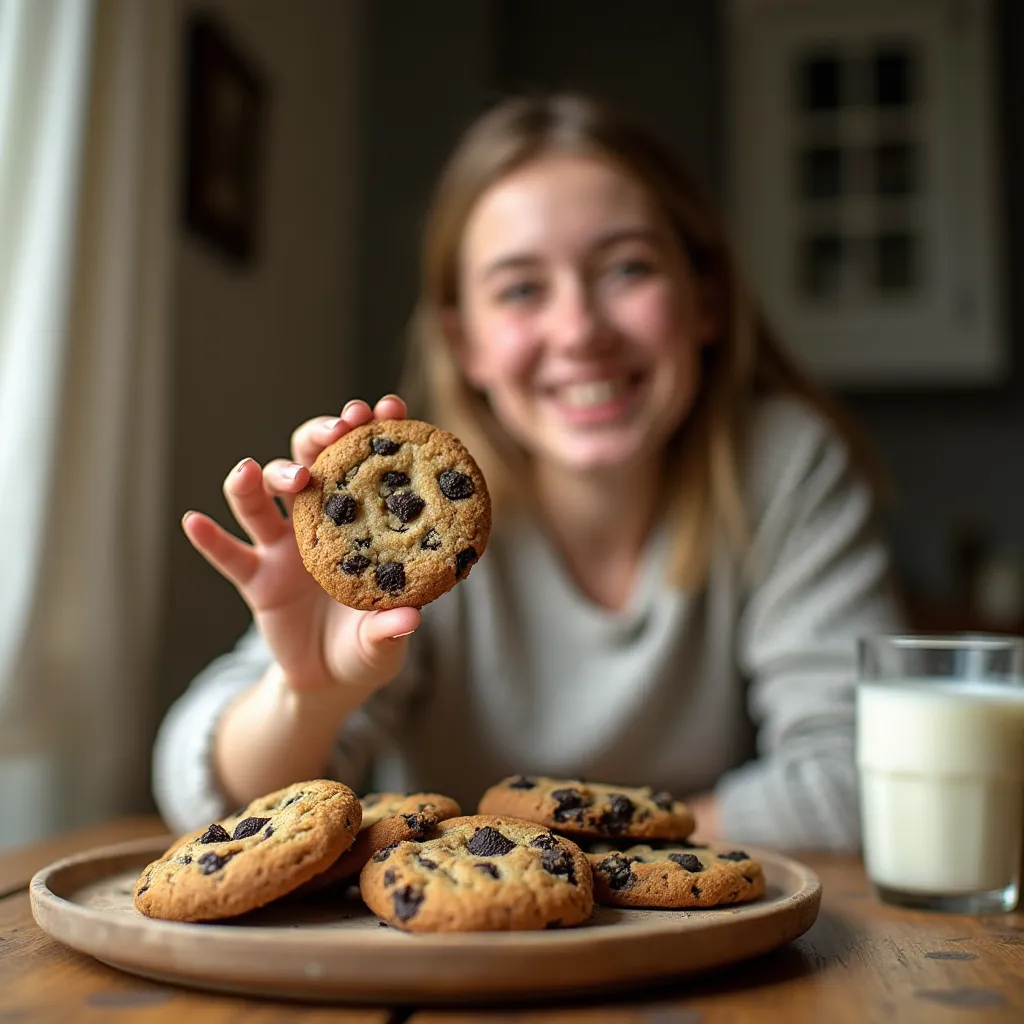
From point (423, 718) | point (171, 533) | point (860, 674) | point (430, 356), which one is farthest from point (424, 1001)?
point (171, 533)

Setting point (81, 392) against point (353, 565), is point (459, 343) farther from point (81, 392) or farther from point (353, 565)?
point (353, 565)

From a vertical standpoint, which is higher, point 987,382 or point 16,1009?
point 987,382

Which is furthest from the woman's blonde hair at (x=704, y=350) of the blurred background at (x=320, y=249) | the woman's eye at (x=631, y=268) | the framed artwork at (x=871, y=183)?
the framed artwork at (x=871, y=183)

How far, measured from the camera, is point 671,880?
746mm

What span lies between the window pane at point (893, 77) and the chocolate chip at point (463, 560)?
3493 mm

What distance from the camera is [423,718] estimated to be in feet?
5.34

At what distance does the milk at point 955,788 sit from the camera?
901 mm

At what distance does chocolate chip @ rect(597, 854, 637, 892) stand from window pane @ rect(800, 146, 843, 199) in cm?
343

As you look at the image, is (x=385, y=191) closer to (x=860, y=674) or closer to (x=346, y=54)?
(x=346, y=54)

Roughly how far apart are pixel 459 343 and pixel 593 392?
1.09 feet

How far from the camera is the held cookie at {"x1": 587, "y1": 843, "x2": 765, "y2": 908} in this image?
739 millimetres

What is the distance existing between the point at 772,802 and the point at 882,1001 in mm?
633

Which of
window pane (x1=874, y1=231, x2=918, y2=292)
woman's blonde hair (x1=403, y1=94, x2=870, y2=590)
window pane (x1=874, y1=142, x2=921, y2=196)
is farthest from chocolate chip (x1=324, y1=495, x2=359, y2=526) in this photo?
window pane (x1=874, y1=142, x2=921, y2=196)

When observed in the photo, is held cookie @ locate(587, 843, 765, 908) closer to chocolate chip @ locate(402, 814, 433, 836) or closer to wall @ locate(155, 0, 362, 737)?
chocolate chip @ locate(402, 814, 433, 836)
